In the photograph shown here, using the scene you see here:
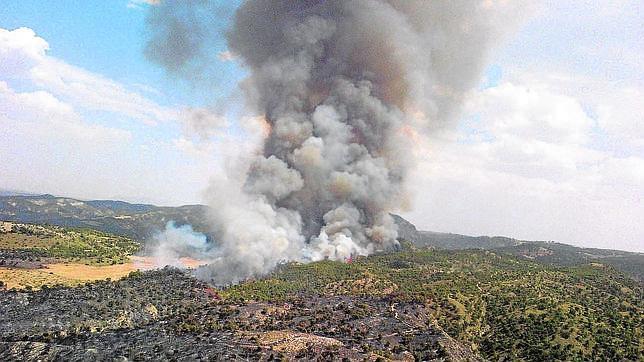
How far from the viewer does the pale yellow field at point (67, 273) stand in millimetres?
69050

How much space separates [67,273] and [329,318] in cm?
4805

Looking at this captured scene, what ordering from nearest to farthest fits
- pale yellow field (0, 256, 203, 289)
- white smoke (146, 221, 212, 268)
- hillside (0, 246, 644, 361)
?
hillside (0, 246, 644, 361) < pale yellow field (0, 256, 203, 289) < white smoke (146, 221, 212, 268)

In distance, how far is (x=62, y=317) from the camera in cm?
4978

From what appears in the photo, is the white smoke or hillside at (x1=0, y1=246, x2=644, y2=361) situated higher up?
the white smoke

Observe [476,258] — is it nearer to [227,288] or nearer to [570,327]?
[570,327]

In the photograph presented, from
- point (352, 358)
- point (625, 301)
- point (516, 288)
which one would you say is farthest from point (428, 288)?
point (352, 358)

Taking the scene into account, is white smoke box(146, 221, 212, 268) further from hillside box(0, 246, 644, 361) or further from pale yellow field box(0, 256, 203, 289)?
hillside box(0, 246, 644, 361)

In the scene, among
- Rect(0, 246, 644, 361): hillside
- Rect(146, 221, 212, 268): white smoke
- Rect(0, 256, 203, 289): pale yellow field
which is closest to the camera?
Rect(0, 246, 644, 361): hillside

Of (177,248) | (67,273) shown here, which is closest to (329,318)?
(67,273)

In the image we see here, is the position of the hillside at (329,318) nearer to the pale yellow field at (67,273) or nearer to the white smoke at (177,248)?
the pale yellow field at (67,273)

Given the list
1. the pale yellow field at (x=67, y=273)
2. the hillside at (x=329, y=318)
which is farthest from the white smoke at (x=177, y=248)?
the hillside at (x=329, y=318)

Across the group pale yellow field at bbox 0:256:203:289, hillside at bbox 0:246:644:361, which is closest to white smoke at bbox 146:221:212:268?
pale yellow field at bbox 0:256:203:289

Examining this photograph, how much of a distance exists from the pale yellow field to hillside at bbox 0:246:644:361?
7.62m

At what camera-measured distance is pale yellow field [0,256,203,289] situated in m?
69.1
